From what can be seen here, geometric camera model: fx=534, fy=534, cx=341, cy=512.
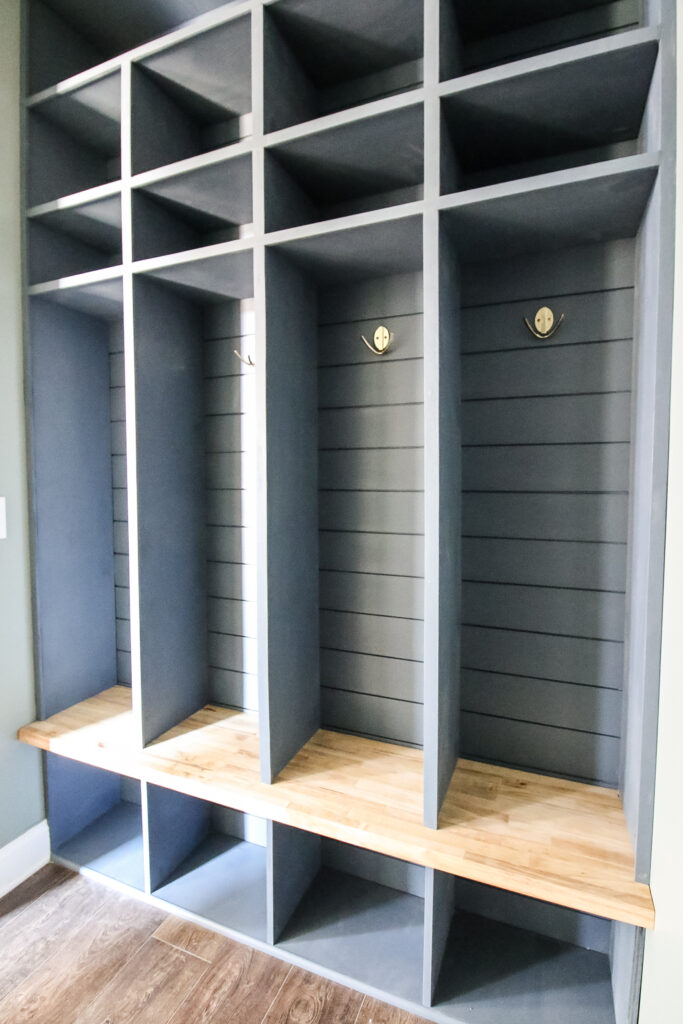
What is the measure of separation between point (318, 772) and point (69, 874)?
120cm

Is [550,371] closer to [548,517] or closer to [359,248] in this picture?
[548,517]

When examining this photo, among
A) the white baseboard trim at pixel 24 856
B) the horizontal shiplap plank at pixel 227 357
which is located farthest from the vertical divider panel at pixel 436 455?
the white baseboard trim at pixel 24 856

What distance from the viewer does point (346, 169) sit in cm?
164

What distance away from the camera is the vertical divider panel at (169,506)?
1848mm

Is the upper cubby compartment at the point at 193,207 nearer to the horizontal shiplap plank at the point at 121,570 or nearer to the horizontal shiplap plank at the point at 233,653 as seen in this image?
the horizontal shiplap plank at the point at 121,570

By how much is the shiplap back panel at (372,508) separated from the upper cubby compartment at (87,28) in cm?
108

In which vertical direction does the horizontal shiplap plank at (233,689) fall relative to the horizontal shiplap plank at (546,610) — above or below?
below

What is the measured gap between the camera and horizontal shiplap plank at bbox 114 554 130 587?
2.37 m

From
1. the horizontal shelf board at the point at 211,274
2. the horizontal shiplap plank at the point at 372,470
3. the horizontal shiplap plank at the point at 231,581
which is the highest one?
the horizontal shelf board at the point at 211,274

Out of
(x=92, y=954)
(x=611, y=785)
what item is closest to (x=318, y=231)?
(x=611, y=785)

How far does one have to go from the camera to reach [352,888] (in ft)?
6.37

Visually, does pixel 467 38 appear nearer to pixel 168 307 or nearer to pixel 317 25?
pixel 317 25

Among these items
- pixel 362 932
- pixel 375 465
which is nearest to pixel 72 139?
pixel 375 465

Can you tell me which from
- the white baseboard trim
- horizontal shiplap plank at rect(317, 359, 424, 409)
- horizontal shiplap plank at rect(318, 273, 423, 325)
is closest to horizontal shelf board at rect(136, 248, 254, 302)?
horizontal shiplap plank at rect(318, 273, 423, 325)
